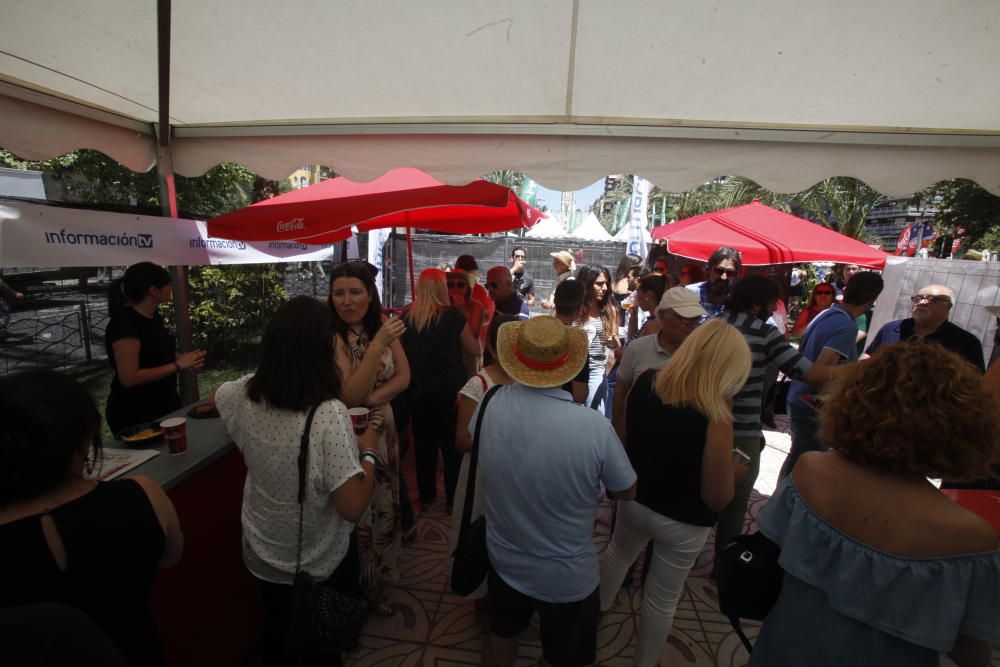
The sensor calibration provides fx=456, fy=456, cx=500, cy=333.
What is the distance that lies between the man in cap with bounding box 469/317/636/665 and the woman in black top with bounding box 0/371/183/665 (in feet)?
3.34

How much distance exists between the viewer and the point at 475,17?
2277 millimetres

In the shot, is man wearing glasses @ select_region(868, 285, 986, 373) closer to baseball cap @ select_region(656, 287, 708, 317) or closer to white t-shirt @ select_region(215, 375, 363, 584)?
baseball cap @ select_region(656, 287, 708, 317)

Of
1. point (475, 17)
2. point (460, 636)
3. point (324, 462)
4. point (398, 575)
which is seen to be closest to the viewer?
point (324, 462)

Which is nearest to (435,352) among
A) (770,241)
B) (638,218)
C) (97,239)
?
(97,239)

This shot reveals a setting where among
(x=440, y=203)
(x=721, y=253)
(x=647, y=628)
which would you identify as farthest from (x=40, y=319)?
(x=721, y=253)

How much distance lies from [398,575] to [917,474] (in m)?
2.52

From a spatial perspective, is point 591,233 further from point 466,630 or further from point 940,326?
point 466,630

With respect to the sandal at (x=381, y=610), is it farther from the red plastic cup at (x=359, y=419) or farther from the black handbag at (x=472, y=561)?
the red plastic cup at (x=359, y=419)

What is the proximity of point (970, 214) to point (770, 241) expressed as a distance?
56.5ft

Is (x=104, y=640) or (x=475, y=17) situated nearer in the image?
(x=104, y=640)

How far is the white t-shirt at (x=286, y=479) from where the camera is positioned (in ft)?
4.99

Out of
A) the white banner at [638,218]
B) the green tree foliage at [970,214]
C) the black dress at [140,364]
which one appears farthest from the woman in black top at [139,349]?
the green tree foliage at [970,214]

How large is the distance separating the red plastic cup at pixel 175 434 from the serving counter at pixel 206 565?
0.04 m

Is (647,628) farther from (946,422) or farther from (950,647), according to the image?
(946,422)
